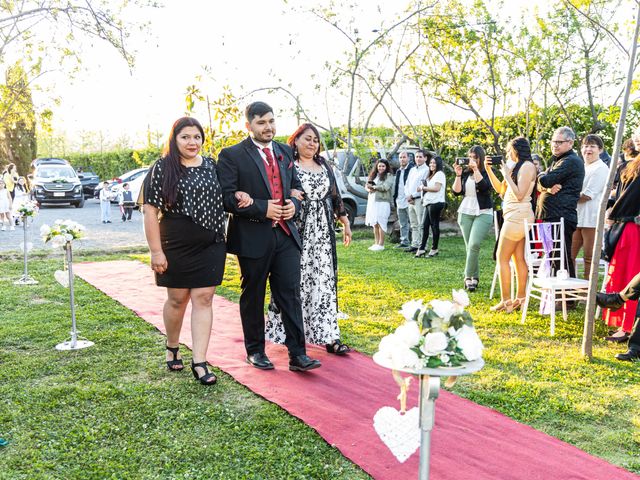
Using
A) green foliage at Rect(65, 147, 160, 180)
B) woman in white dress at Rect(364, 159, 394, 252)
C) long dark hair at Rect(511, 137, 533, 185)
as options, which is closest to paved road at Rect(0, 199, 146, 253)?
woman in white dress at Rect(364, 159, 394, 252)

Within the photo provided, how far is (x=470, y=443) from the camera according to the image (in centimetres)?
359

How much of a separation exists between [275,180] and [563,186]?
12.0 feet

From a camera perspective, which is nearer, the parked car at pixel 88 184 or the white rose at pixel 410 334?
the white rose at pixel 410 334

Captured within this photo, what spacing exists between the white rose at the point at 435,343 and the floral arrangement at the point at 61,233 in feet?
14.3

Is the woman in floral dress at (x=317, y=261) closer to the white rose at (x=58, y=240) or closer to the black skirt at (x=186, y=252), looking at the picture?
the black skirt at (x=186, y=252)

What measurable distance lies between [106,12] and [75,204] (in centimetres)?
2077

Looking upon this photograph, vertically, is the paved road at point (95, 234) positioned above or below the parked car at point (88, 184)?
below

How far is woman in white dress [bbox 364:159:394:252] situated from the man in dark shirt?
17.0 ft

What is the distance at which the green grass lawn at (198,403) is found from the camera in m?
3.40

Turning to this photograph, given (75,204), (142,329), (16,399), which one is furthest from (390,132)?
(75,204)

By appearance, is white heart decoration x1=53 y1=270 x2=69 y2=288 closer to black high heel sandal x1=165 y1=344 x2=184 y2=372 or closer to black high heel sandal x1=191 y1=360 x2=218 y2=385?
black high heel sandal x1=165 y1=344 x2=184 y2=372

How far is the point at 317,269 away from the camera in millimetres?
5277

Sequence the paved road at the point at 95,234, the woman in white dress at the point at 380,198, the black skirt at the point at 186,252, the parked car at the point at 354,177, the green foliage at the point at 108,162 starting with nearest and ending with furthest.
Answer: the black skirt at the point at 186,252 < the woman in white dress at the point at 380,198 < the paved road at the point at 95,234 < the parked car at the point at 354,177 < the green foliage at the point at 108,162

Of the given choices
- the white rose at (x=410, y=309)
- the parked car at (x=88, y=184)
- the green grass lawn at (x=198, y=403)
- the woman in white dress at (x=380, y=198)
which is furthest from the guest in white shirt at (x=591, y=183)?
the parked car at (x=88, y=184)
